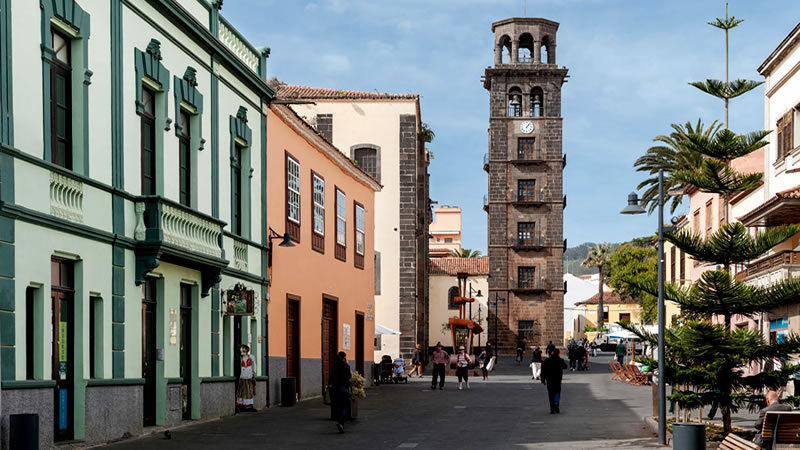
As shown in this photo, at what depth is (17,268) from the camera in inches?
587

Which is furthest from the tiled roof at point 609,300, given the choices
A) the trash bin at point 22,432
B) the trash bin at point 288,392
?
the trash bin at point 22,432

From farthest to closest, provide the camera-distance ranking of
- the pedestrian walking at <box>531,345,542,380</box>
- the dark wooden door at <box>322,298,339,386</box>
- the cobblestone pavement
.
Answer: the pedestrian walking at <box>531,345,542,380</box>, the dark wooden door at <box>322,298,339,386</box>, the cobblestone pavement

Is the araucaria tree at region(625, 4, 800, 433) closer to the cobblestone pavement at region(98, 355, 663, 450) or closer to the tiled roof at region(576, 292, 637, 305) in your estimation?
the cobblestone pavement at region(98, 355, 663, 450)

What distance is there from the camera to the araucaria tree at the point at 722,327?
19297 mm

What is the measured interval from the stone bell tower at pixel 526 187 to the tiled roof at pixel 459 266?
6384 mm

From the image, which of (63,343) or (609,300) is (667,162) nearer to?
(63,343)

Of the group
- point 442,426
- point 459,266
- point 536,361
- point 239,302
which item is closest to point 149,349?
point 239,302

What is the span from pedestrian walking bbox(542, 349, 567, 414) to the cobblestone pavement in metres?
0.34

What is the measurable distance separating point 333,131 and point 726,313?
34677 millimetres

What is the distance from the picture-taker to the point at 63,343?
662 inches

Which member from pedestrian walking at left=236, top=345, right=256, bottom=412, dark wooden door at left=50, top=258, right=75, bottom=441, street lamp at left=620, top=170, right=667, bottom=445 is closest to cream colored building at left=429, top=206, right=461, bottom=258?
pedestrian walking at left=236, top=345, right=256, bottom=412

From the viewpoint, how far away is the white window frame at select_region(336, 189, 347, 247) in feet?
119

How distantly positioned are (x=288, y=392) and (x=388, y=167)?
2653 centimetres

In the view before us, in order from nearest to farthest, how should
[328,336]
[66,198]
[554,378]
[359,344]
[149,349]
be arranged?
[66,198], [149,349], [554,378], [328,336], [359,344]
